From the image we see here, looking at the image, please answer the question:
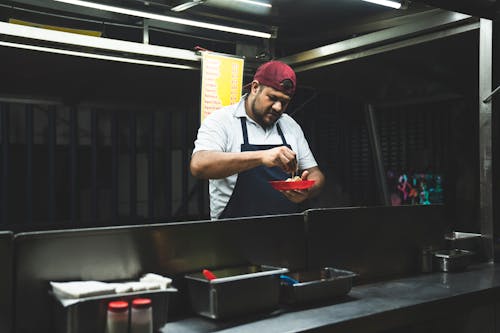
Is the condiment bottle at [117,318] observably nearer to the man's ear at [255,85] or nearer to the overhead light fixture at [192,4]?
the man's ear at [255,85]

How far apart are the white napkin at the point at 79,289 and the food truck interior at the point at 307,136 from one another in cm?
9

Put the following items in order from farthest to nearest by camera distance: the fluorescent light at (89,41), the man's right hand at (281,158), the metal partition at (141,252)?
the fluorescent light at (89,41), the man's right hand at (281,158), the metal partition at (141,252)

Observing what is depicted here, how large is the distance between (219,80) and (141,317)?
2.27 meters

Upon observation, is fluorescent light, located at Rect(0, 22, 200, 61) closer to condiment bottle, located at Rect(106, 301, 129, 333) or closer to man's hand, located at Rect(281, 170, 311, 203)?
man's hand, located at Rect(281, 170, 311, 203)

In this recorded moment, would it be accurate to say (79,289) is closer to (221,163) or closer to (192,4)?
(221,163)

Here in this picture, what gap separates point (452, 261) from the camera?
A: 7.98 feet

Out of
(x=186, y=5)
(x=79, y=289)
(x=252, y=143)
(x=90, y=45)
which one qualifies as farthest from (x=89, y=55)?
(x=79, y=289)

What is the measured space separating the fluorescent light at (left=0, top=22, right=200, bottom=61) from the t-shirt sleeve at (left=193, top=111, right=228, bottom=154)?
870 millimetres

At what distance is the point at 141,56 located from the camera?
3314 millimetres

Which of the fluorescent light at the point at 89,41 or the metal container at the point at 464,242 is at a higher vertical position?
the fluorescent light at the point at 89,41

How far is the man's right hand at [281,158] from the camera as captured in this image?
2207 millimetres

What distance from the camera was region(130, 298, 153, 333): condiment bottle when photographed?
1.40 metres

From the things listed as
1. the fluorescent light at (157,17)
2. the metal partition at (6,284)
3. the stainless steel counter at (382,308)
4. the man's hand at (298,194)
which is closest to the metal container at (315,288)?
the stainless steel counter at (382,308)

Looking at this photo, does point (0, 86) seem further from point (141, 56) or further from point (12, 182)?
point (12, 182)
